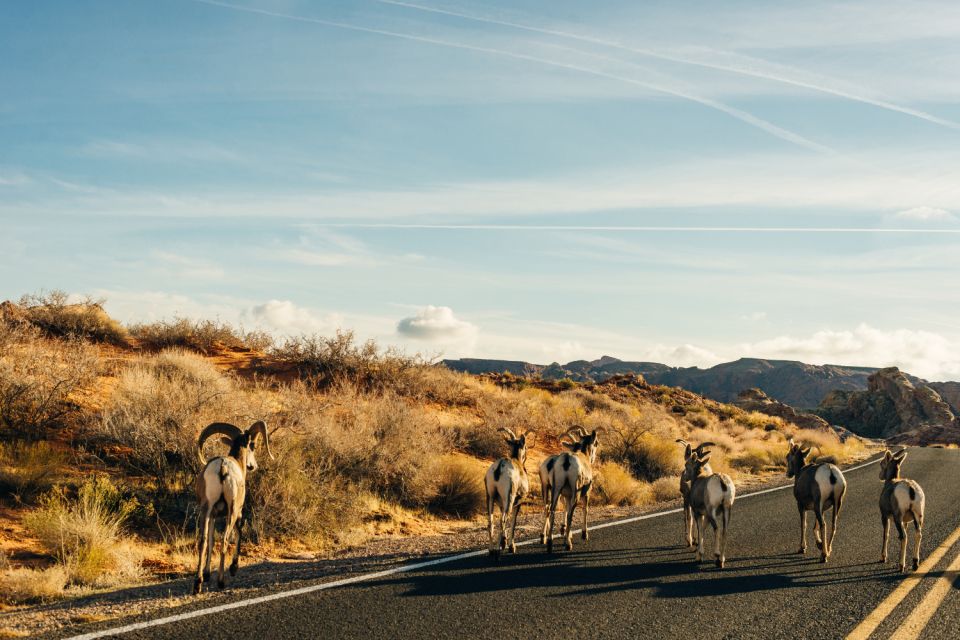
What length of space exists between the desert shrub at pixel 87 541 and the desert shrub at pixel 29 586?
1.25ft

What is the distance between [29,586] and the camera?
7.20 metres

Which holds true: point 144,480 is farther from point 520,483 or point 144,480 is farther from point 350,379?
point 350,379

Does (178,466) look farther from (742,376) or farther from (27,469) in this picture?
(742,376)

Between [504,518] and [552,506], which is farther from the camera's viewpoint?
[552,506]

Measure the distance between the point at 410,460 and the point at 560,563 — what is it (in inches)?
220

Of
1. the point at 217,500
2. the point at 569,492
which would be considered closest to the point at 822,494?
the point at 569,492

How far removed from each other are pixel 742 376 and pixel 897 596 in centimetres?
14583

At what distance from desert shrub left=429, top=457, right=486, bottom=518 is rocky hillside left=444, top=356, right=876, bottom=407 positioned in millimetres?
116324

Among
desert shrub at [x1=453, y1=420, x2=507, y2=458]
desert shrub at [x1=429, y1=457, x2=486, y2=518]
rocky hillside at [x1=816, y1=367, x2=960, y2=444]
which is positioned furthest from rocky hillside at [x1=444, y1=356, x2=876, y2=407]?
desert shrub at [x1=429, y1=457, x2=486, y2=518]

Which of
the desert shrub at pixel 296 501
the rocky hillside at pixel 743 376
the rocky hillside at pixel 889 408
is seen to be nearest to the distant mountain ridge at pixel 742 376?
the rocky hillside at pixel 743 376

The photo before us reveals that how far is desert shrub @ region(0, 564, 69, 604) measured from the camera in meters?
7.13

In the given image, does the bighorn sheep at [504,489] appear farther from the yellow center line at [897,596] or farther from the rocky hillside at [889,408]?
the rocky hillside at [889,408]

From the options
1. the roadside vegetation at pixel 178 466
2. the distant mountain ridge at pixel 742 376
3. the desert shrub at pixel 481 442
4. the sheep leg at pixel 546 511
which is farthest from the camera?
the distant mountain ridge at pixel 742 376

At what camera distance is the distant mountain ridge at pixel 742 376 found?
139 meters
